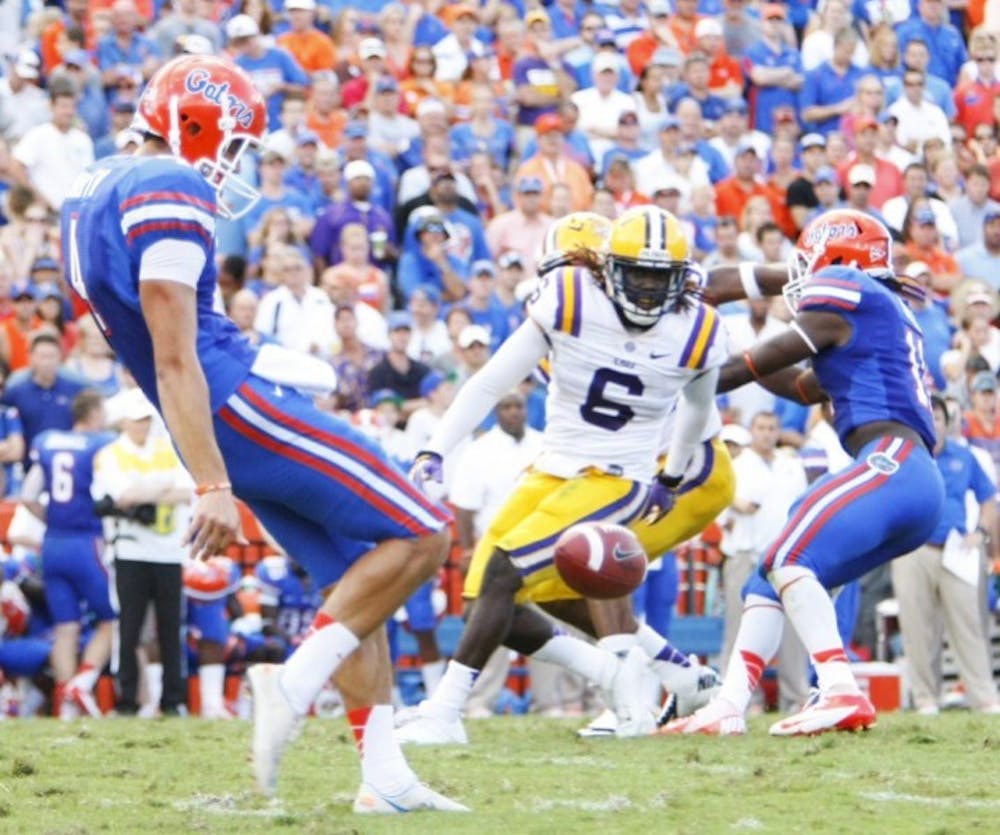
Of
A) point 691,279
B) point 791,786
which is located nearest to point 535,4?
point 691,279

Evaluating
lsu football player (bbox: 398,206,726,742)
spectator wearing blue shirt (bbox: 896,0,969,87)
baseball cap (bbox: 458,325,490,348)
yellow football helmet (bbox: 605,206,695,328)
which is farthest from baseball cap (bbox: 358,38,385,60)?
yellow football helmet (bbox: 605,206,695,328)

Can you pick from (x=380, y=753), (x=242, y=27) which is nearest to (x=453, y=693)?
(x=380, y=753)

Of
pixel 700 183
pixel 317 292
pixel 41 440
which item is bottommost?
pixel 41 440

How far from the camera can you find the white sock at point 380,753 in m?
5.27

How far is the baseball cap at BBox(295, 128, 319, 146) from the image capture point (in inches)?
550

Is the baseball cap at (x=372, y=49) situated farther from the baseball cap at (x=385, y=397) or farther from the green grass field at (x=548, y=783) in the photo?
the green grass field at (x=548, y=783)

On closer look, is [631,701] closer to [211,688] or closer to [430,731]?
[430,731]

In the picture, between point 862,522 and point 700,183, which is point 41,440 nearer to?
point 862,522

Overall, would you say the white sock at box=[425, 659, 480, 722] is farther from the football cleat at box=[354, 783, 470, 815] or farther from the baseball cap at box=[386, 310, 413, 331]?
the baseball cap at box=[386, 310, 413, 331]

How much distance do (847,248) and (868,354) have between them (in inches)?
20.7

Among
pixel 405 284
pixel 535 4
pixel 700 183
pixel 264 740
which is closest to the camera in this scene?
pixel 264 740

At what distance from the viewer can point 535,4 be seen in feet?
55.7

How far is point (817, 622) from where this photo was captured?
7164 mm

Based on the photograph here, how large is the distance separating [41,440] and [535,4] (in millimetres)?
7571
